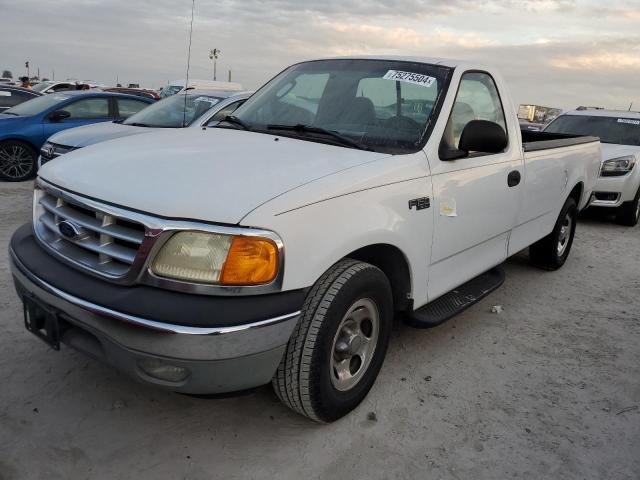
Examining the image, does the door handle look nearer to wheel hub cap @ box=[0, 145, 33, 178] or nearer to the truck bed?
the truck bed

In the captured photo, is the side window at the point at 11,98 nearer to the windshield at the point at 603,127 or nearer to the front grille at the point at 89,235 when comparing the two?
the windshield at the point at 603,127

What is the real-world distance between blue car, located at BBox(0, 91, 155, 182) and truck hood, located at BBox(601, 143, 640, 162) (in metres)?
7.62

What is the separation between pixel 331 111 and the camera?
3.33 meters

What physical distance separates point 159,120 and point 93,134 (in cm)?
83

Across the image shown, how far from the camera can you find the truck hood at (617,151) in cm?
809

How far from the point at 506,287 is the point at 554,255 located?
79cm

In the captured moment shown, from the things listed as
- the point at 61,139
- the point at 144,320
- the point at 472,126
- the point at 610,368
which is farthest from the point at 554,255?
the point at 61,139

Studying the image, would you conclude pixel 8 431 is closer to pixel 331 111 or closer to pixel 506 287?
pixel 331 111

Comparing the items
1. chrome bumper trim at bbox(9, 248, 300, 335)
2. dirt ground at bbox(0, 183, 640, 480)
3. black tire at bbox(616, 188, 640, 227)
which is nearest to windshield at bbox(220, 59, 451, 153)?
chrome bumper trim at bbox(9, 248, 300, 335)

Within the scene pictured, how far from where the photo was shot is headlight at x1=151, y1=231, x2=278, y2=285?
210cm

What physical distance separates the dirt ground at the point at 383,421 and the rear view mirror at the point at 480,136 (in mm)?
1363

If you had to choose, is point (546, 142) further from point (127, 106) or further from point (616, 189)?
point (127, 106)

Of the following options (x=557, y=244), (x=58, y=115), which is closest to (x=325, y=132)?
(x=557, y=244)

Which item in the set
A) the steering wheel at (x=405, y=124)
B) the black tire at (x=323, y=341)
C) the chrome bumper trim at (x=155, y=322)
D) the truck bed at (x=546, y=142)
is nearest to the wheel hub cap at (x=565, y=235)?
the truck bed at (x=546, y=142)
